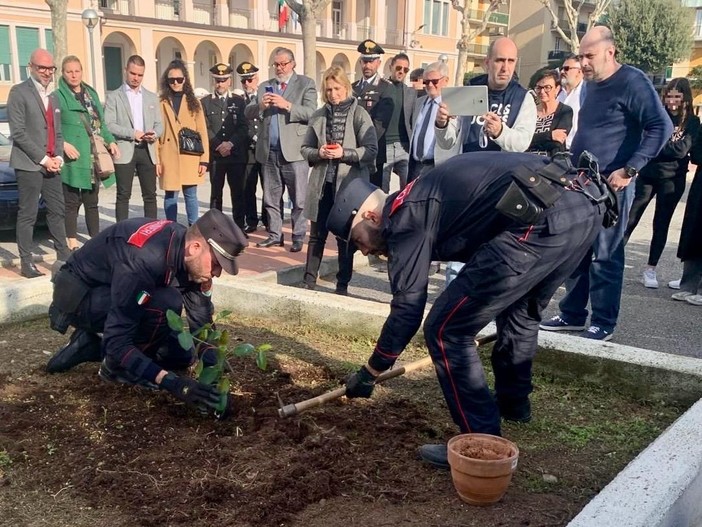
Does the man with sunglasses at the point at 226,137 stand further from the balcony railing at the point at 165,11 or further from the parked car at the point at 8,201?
the balcony railing at the point at 165,11

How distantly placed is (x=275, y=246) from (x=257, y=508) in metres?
5.28

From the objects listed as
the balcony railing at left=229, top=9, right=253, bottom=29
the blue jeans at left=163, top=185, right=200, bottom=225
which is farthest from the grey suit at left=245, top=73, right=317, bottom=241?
the balcony railing at left=229, top=9, right=253, bottom=29

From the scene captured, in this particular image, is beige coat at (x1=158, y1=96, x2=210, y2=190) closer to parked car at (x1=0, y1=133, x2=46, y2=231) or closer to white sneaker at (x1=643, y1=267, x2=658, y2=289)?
parked car at (x1=0, y1=133, x2=46, y2=231)

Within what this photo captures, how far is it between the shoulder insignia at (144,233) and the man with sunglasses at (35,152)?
3.25 meters

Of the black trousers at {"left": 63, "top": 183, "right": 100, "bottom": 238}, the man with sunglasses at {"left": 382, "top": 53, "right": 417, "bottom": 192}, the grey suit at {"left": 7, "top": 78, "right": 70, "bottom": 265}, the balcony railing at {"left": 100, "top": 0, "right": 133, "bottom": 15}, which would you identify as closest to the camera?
the grey suit at {"left": 7, "top": 78, "right": 70, "bottom": 265}

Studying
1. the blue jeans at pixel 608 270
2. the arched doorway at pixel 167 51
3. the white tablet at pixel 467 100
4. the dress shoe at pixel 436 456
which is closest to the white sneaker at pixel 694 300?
the blue jeans at pixel 608 270

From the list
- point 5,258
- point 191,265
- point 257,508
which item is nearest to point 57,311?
point 191,265

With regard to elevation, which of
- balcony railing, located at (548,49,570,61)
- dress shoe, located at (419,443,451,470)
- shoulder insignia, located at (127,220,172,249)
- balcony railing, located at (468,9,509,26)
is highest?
balcony railing, located at (468,9,509,26)

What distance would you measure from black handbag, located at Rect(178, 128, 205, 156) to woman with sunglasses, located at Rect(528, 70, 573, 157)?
11.3ft

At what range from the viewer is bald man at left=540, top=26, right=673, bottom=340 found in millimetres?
4547

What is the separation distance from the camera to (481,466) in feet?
8.49

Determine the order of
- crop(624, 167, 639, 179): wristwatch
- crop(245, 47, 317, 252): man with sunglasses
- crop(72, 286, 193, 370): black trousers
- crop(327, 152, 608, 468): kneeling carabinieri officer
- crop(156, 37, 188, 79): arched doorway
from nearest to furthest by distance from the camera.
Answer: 1. crop(327, 152, 608, 468): kneeling carabinieri officer
2. crop(72, 286, 193, 370): black trousers
3. crop(624, 167, 639, 179): wristwatch
4. crop(245, 47, 317, 252): man with sunglasses
5. crop(156, 37, 188, 79): arched doorway

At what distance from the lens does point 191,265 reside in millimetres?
3387

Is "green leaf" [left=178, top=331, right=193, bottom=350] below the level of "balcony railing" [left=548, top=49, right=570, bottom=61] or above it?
below
